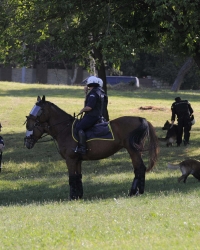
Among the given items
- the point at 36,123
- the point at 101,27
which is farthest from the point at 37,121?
the point at 101,27

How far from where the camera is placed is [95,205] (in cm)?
1178

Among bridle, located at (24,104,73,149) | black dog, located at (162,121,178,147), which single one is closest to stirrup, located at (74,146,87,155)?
bridle, located at (24,104,73,149)

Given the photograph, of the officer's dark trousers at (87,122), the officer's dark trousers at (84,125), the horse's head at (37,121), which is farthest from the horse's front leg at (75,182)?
the horse's head at (37,121)

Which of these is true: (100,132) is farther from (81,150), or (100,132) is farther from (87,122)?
(81,150)

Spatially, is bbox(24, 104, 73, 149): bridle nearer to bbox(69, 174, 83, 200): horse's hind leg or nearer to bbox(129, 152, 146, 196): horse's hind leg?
bbox(69, 174, 83, 200): horse's hind leg

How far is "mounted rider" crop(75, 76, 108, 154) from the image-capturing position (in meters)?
13.7

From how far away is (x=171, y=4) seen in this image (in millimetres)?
20625

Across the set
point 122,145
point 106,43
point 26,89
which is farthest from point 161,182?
point 26,89

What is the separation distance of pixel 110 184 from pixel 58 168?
561cm

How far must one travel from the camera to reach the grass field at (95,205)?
823 centimetres

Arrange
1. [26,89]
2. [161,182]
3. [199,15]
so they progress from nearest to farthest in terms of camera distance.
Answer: [161,182]
[199,15]
[26,89]

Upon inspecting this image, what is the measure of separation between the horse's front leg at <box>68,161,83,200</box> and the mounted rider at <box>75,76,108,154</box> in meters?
0.55

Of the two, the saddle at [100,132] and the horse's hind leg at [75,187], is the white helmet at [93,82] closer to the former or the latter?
the saddle at [100,132]

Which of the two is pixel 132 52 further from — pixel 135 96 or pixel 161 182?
pixel 135 96
